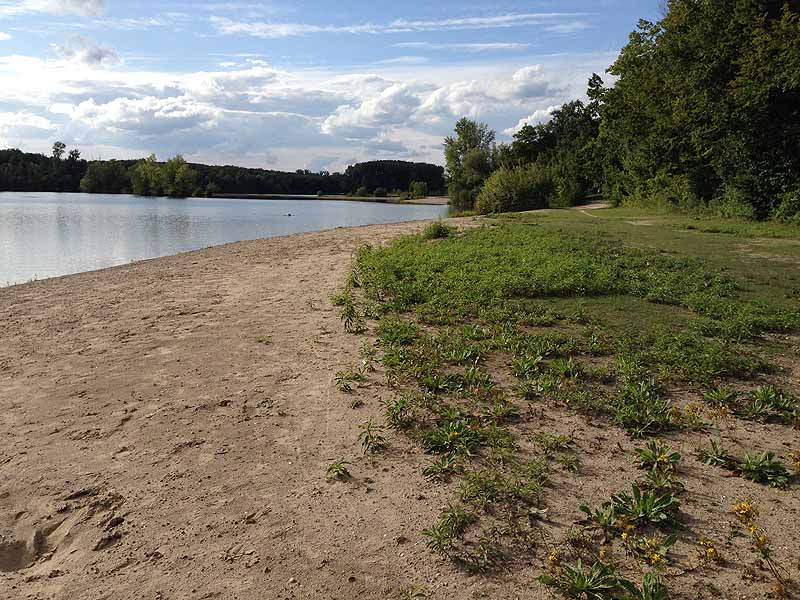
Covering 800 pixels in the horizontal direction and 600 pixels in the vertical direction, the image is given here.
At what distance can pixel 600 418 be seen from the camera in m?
4.57

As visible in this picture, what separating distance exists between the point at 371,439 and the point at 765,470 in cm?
243

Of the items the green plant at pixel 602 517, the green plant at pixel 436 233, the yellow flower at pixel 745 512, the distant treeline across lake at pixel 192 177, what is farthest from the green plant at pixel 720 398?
the distant treeline across lake at pixel 192 177

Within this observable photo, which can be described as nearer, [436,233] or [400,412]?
[400,412]

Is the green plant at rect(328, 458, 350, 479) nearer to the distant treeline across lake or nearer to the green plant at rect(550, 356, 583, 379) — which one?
the green plant at rect(550, 356, 583, 379)

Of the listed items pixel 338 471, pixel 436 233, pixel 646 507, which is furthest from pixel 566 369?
pixel 436 233

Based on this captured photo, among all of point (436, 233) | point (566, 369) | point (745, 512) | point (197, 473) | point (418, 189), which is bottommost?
point (197, 473)

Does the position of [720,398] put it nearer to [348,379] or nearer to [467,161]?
[348,379]

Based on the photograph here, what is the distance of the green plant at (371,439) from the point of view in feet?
14.0

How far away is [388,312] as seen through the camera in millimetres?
7754

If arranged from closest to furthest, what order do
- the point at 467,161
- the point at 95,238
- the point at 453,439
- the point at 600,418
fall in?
the point at 453,439 → the point at 600,418 → the point at 95,238 → the point at 467,161

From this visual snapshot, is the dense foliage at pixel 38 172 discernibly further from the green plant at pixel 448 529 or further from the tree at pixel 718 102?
the green plant at pixel 448 529

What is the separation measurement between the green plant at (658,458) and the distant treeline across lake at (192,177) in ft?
279

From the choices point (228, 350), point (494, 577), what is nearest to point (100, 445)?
point (228, 350)

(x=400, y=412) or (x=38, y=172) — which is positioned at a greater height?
(x=38, y=172)
